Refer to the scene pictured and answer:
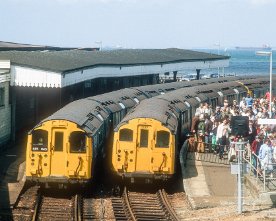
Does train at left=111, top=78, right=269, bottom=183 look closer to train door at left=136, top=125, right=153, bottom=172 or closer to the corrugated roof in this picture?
train door at left=136, top=125, right=153, bottom=172

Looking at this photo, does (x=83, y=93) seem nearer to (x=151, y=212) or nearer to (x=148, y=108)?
(x=148, y=108)

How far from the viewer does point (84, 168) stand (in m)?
20.7

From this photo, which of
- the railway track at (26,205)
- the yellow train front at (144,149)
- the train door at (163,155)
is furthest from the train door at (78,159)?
the train door at (163,155)

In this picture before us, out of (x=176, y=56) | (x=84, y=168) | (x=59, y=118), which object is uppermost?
(x=176, y=56)

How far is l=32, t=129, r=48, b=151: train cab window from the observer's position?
68.3 feet

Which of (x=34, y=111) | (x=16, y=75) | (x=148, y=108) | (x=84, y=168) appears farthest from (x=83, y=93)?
(x=84, y=168)

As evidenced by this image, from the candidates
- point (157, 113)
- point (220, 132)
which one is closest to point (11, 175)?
point (157, 113)

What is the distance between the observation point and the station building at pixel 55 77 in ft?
105

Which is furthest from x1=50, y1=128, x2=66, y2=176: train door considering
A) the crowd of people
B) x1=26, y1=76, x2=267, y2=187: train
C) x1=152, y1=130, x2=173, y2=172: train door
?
the crowd of people

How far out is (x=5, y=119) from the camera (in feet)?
103

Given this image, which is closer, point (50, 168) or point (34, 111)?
point (50, 168)

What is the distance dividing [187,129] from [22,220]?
12.9 m

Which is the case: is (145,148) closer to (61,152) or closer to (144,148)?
(144,148)

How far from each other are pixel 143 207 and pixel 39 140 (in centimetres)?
391
